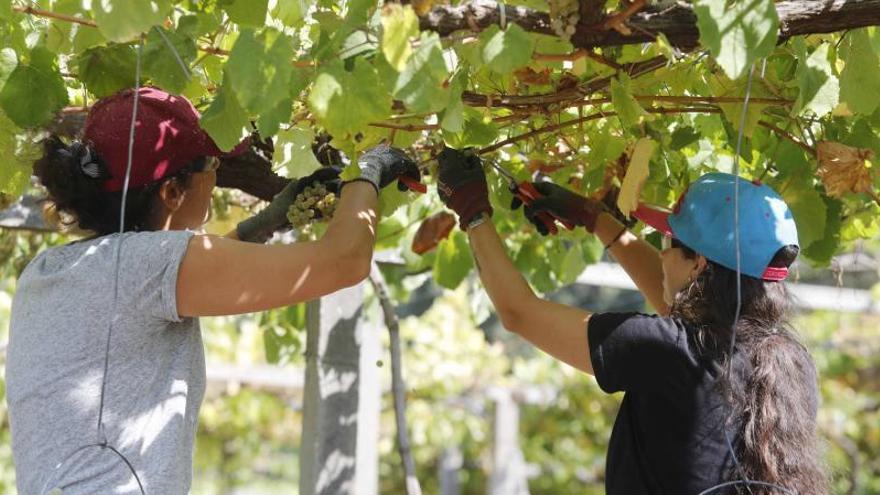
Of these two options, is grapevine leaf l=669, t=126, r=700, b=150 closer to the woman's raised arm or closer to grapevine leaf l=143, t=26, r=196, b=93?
the woman's raised arm

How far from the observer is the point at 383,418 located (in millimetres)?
7801

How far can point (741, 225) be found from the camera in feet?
6.16

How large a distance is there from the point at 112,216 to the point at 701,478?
98 centimetres

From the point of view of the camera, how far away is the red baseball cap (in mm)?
1703

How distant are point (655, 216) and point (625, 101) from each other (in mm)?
376

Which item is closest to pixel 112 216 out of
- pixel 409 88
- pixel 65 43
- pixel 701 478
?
pixel 65 43

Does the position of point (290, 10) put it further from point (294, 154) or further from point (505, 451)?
point (505, 451)

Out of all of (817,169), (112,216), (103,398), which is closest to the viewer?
(103,398)

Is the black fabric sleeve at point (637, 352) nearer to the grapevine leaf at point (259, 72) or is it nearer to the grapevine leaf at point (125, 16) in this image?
the grapevine leaf at point (259, 72)

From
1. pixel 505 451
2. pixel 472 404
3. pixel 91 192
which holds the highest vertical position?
pixel 91 192

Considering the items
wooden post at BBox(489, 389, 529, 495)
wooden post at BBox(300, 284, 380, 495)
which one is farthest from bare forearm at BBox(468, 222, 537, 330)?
wooden post at BBox(489, 389, 529, 495)

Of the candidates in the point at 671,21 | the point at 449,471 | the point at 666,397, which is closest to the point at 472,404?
the point at 449,471

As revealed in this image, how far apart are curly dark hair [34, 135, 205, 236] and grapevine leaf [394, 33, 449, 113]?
51cm

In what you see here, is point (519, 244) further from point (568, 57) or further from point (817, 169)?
point (568, 57)
